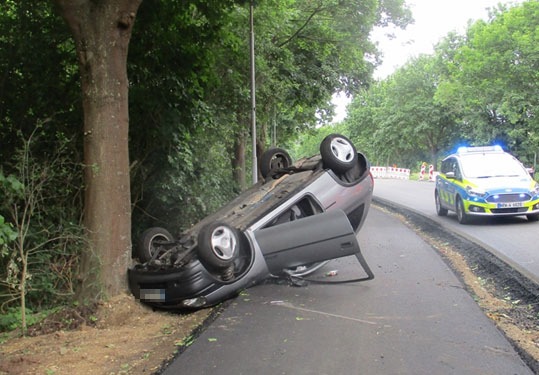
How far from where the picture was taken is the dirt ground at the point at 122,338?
14.8ft

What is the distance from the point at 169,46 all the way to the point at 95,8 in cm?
317

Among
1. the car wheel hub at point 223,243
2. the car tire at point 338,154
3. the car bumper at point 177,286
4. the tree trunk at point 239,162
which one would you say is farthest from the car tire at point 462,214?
the tree trunk at point 239,162

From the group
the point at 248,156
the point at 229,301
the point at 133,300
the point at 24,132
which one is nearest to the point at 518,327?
the point at 229,301

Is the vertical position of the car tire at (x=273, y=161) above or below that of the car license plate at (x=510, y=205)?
above

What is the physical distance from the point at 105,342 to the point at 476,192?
966 centimetres

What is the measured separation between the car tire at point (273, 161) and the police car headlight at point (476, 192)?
5.03 meters

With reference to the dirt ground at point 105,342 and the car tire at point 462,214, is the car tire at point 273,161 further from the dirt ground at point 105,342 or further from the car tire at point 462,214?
the car tire at point 462,214

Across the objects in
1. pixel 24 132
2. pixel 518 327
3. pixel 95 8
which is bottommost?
pixel 518 327

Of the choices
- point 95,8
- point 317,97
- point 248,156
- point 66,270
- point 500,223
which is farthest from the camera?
point 248,156

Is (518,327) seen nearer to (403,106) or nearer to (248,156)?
(248,156)

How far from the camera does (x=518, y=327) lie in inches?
210

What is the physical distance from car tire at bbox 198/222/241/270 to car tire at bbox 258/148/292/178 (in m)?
3.50

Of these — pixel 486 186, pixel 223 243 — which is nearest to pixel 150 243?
pixel 223 243

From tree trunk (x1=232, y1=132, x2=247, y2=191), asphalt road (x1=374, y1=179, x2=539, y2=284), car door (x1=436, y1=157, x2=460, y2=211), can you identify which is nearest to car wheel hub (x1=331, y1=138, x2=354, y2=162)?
asphalt road (x1=374, y1=179, x2=539, y2=284)
